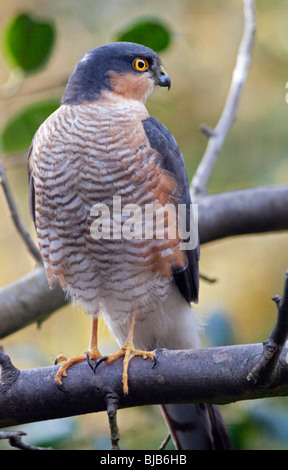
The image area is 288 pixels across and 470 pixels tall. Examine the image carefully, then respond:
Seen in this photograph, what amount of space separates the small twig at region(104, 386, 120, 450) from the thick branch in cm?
3

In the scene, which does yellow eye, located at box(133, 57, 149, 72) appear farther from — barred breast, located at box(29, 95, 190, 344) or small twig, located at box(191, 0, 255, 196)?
small twig, located at box(191, 0, 255, 196)

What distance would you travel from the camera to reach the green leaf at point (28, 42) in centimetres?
357

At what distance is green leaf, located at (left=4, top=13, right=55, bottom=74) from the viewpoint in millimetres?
3568

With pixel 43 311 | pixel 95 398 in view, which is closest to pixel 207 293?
pixel 43 311

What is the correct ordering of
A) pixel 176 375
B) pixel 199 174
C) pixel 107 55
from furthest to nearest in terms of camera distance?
pixel 199 174 → pixel 107 55 → pixel 176 375

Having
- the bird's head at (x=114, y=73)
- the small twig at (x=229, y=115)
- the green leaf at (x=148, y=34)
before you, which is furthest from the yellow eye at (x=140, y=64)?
the small twig at (x=229, y=115)

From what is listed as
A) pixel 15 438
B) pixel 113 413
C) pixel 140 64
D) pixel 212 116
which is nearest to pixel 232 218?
pixel 140 64

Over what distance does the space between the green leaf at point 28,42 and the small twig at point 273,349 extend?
7.43ft

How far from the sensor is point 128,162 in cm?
301

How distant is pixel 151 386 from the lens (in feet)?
8.36

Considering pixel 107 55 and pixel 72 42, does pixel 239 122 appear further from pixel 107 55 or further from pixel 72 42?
pixel 107 55

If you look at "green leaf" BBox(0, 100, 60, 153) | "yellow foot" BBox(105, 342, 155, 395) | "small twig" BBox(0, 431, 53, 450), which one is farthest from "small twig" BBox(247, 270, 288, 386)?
"green leaf" BBox(0, 100, 60, 153)
